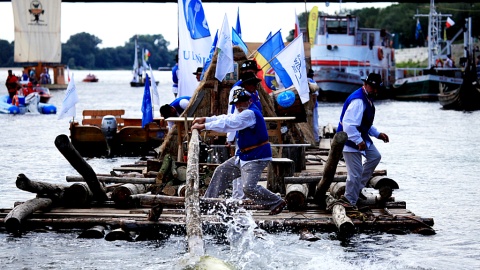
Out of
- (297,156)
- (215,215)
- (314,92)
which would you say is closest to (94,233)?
(215,215)

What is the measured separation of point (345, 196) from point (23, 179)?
447cm

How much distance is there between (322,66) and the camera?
2522 inches

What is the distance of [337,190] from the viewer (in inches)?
576

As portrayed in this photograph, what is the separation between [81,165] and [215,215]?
2.26 m

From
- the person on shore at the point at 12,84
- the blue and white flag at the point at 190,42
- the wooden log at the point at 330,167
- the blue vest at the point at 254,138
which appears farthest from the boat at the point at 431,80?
the blue vest at the point at 254,138

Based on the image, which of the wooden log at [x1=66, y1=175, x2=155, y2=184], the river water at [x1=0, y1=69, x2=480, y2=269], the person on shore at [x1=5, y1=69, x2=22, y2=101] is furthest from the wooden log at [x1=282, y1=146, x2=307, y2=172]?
the person on shore at [x1=5, y1=69, x2=22, y2=101]

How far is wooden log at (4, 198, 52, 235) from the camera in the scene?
1320 centimetres

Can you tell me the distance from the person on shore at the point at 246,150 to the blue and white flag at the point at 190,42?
7103 millimetres

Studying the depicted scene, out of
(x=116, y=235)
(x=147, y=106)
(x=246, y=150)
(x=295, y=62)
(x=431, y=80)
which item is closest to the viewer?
(x=246, y=150)

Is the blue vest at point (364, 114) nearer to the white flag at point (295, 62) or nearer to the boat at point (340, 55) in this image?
the white flag at point (295, 62)

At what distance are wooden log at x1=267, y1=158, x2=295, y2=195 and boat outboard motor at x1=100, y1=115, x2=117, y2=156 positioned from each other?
392 inches

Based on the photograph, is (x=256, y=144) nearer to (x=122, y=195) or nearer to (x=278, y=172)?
(x=278, y=172)

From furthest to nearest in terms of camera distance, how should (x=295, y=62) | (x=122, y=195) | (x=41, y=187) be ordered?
1. (x=295, y=62)
2. (x=122, y=195)
3. (x=41, y=187)

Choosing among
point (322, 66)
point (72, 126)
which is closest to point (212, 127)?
point (72, 126)
